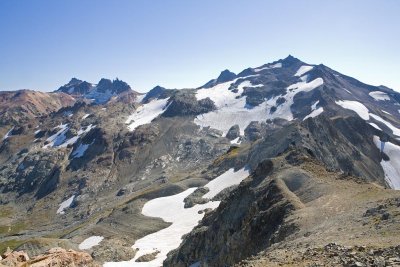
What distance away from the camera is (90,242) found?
98688 mm

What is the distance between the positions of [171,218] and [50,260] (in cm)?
7536

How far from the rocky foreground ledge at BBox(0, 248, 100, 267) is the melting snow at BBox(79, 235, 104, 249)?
211 ft


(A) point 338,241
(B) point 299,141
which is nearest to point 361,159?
(B) point 299,141

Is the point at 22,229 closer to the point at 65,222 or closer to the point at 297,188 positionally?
the point at 65,222

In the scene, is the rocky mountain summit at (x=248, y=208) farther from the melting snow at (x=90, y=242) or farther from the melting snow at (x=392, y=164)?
the melting snow at (x=392, y=164)

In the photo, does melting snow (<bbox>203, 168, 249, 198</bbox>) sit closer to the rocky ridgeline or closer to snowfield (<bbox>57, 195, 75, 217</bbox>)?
snowfield (<bbox>57, 195, 75, 217</bbox>)

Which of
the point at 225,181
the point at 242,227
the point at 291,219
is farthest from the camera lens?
the point at 225,181

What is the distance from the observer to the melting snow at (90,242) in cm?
9550

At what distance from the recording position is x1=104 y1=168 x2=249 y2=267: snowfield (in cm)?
8262

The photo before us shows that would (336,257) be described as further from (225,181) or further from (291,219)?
(225,181)

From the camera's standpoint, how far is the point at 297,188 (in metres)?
51.1

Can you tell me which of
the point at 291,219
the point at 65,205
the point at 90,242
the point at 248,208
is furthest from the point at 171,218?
the point at 65,205

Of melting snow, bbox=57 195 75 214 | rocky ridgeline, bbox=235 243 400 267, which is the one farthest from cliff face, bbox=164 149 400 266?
melting snow, bbox=57 195 75 214

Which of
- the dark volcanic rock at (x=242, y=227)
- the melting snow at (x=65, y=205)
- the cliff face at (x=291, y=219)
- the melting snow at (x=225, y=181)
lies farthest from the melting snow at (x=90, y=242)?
the melting snow at (x=65, y=205)
